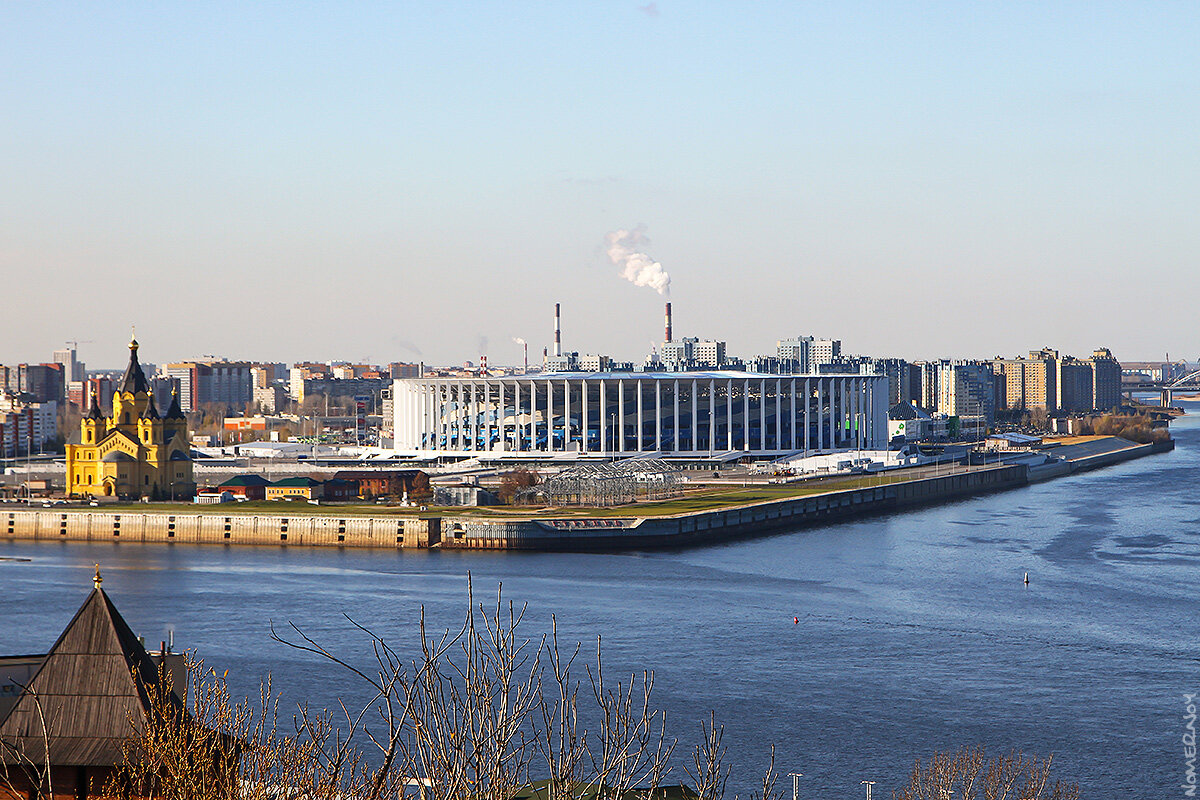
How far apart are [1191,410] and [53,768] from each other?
535ft

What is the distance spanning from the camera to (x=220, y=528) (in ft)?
111

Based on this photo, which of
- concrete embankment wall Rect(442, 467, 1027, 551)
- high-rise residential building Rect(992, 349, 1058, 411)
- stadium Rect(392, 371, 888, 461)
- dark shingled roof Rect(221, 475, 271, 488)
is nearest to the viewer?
concrete embankment wall Rect(442, 467, 1027, 551)

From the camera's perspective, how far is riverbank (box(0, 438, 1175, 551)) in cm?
3164

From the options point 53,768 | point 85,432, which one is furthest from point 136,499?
point 53,768

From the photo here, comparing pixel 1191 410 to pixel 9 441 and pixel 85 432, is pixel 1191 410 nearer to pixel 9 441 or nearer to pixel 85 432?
pixel 9 441

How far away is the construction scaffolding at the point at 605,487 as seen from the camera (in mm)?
37281

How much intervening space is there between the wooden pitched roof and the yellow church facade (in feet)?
108

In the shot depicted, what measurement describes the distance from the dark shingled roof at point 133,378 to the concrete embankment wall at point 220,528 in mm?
4240

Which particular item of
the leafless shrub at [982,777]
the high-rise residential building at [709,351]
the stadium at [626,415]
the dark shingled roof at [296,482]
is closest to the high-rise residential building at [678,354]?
the high-rise residential building at [709,351]

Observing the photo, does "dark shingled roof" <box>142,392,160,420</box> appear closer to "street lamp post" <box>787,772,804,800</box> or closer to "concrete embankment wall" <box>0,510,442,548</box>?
"concrete embankment wall" <box>0,510,442,548</box>

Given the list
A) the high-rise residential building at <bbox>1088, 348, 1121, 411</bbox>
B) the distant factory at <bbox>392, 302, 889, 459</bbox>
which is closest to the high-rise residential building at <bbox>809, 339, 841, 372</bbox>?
the high-rise residential building at <bbox>1088, 348, 1121, 411</bbox>

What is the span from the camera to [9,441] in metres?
61.2

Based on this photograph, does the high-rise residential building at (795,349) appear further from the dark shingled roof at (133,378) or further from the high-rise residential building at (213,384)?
the dark shingled roof at (133,378)

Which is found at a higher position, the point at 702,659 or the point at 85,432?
the point at 85,432
